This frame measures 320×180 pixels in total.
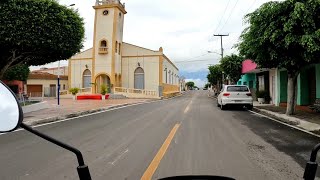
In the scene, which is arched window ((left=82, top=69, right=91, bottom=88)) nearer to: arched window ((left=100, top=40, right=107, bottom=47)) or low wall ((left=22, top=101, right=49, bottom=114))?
arched window ((left=100, top=40, right=107, bottom=47))

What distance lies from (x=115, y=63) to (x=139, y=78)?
209 inches

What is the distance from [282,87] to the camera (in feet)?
93.5

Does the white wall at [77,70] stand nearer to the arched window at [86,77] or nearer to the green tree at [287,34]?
the arched window at [86,77]

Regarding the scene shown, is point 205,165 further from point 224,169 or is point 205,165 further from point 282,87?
point 282,87

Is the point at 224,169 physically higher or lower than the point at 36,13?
lower

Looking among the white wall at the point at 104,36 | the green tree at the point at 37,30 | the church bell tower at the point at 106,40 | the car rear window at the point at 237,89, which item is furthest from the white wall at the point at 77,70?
the green tree at the point at 37,30

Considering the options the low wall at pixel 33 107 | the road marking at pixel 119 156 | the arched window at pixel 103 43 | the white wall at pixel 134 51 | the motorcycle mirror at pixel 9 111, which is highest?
the arched window at pixel 103 43

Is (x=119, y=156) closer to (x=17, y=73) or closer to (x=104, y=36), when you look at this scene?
(x=17, y=73)

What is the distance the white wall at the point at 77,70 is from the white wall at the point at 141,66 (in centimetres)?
575

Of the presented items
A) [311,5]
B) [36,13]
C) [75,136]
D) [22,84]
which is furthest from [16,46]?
[22,84]

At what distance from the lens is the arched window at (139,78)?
62.5 meters

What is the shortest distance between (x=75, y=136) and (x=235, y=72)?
35421 mm

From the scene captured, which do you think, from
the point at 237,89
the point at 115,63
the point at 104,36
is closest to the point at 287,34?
the point at 237,89

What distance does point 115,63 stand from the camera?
59125 mm
